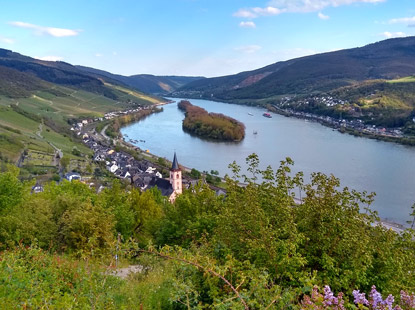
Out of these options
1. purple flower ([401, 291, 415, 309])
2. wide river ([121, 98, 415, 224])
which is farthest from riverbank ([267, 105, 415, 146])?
purple flower ([401, 291, 415, 309])

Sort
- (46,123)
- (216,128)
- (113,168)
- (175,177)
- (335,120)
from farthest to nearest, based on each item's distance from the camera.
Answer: (335,120)
(46,123)
(216,128)
(113,168)
(175,177)

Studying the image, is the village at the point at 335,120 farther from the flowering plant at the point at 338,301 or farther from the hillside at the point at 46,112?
the flowering plant at the point at 338,301

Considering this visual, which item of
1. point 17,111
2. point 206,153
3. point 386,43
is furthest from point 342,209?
point 386,43

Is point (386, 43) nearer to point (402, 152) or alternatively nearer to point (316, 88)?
point (316, 88)

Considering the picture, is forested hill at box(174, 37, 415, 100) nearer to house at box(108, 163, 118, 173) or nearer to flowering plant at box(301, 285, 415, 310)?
house at box(108, 163, 118, 173)

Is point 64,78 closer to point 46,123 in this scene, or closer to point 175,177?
point 46,123

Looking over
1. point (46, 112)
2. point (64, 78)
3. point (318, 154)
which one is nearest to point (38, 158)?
point (318, 154)

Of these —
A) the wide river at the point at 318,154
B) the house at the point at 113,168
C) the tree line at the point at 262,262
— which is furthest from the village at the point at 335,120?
the tree line at the point at 262,262
